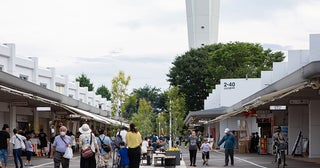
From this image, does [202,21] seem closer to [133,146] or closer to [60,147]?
[133,146]

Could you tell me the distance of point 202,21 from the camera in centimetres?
8225

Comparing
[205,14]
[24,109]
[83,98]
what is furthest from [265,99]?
[205,14]

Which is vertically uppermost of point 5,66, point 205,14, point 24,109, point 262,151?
point 205,14

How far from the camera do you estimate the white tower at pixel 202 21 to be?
8200 centimetres

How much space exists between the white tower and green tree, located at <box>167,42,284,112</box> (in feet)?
19.8

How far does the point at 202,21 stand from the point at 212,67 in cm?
913

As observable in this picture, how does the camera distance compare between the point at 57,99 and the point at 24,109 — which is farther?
the point at 24,109

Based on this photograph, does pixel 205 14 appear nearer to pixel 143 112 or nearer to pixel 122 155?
pixel 143 112

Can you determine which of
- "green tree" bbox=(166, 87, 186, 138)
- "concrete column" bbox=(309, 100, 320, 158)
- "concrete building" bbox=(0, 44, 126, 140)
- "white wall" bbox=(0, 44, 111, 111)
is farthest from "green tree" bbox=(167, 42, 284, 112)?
"concrete column" bbox=(309, 100, 320, 158)

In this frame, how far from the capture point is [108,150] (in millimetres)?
20812

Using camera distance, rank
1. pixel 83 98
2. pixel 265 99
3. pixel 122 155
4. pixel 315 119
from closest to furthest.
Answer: pixel 122 155 → pixel 265 99 → pixel 315 119 → pixel 83 98

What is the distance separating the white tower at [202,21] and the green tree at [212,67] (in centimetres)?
604

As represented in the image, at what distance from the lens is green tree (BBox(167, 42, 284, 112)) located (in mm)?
75562

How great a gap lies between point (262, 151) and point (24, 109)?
15282mm
